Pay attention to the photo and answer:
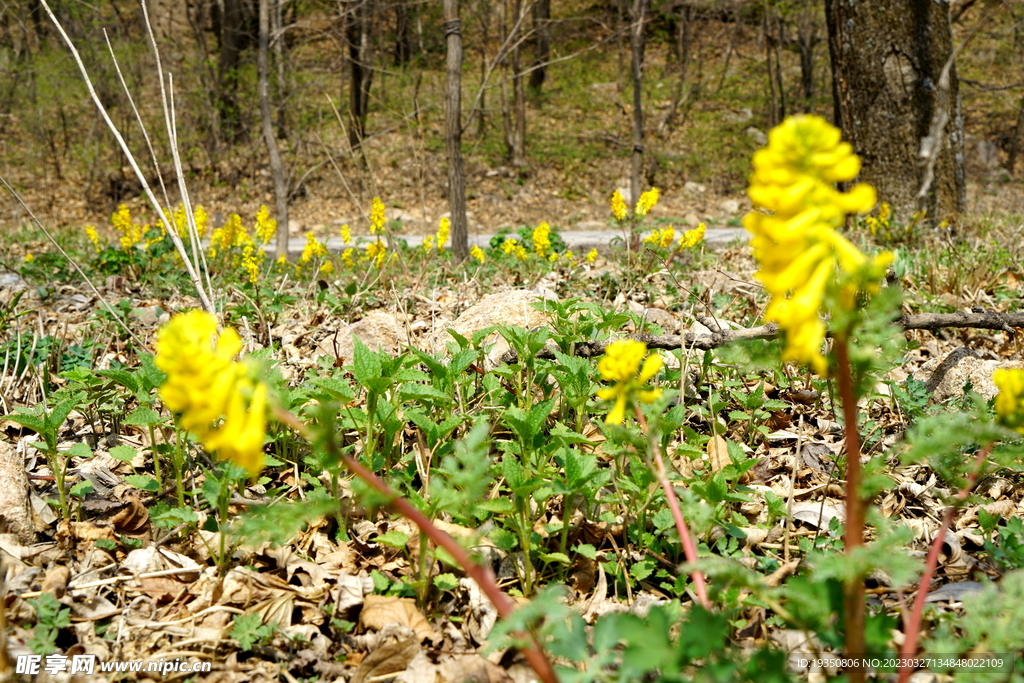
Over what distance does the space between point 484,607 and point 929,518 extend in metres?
1.55

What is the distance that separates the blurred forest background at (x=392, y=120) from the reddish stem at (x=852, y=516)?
39.8 feet

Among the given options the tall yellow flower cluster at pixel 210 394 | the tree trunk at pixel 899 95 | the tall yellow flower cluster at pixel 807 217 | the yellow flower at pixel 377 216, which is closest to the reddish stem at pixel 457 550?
the tall yellow flower cluster at pixel 210 394

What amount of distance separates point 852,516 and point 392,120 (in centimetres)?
2049

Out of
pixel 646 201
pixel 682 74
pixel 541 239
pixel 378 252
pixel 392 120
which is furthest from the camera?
pixel 682 74

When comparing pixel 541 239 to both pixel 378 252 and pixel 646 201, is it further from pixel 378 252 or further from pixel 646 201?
pixel 378 252

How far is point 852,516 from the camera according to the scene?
1103 mm

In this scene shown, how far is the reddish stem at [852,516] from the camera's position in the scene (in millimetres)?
1072

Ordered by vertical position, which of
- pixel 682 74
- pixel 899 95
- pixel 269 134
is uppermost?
pixel 682 74

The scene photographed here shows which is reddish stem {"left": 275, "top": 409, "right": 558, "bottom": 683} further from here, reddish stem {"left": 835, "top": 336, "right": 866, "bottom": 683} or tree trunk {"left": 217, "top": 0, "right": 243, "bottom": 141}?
tree trunk {"left": 217, "top": 0, "right": 243, "bottom": 141}

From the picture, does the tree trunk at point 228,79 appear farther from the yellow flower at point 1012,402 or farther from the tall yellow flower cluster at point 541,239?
the yellow flower at point 1012,402

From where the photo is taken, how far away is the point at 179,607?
71.0 inches

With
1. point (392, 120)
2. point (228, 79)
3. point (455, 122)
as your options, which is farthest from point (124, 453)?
point (392, 120)

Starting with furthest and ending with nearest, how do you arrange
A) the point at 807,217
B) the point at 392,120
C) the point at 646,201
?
1. the point at 392,120
2. the point at 646,201
3. the point at 807,217

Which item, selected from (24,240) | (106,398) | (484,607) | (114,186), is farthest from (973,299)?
(114,186)
